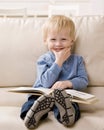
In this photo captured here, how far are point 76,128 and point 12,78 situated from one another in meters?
0.64

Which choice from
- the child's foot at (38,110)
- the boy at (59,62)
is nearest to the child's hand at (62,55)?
the boy at (59,62)

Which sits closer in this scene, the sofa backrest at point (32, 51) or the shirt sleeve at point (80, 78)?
the shirt sleeve at point (80, 78)

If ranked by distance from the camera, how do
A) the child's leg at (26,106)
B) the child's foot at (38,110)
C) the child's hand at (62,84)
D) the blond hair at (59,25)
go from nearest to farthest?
1. the child's foot at (38,110)
2. the child's leg at (26,106)
3. the child's hand at (62,84)
4. the blond hair at (59,25)

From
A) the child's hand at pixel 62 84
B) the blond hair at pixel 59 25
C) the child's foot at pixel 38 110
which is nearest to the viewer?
the child's foot at pixel 38 110

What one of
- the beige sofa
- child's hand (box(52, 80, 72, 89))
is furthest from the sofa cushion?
child's hand (box(52, 80, 72, 89))

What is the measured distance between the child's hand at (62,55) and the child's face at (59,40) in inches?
0.9

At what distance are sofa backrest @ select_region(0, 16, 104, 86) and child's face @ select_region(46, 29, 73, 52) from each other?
73mm

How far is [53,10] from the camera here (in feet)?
10.3

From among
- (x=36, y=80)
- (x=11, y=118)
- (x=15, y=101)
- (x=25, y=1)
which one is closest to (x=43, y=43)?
(x=36, y=80)

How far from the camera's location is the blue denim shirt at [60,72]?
5.48 feet

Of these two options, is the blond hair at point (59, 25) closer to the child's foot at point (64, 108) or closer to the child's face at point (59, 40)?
the child's face at point (59, 40)

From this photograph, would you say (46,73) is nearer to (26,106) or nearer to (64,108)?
(26,106)

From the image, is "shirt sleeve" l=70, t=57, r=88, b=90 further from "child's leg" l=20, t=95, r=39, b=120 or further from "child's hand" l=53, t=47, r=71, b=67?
"child's leg" l=20, t=95, r=39, b=120

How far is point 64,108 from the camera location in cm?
137
